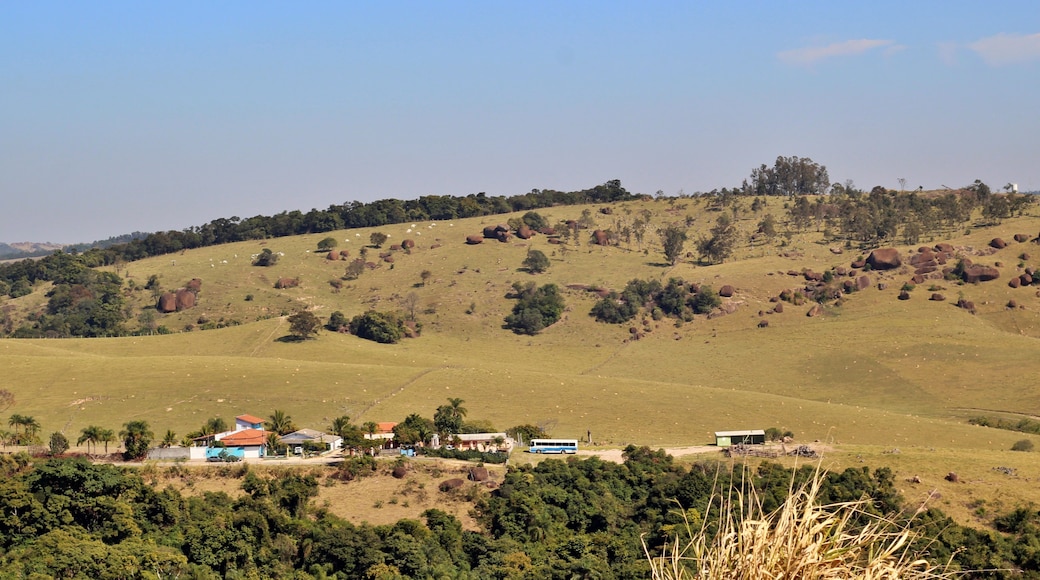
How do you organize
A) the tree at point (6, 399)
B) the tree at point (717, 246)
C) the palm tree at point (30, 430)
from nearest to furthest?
the palm tree at point (30, 430) → the tree at point (6, 399) → the tree at point (717, 246)

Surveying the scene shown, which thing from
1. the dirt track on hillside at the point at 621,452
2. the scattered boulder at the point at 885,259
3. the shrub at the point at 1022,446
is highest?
the scattered boulder at the point at 885,259

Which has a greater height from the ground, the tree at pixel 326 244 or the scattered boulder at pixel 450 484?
the tree at pixel 326 244

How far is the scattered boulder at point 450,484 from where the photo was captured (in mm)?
59719

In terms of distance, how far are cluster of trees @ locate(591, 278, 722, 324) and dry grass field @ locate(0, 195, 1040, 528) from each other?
218 cm

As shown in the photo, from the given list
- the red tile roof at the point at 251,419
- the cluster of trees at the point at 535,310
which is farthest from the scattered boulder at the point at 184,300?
the red tile roof at the point at 251,419

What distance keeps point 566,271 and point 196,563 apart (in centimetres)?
9207

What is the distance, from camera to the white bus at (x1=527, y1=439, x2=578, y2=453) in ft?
227

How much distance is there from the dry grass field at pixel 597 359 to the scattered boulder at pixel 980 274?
3.33 ft

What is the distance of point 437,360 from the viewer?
352ft

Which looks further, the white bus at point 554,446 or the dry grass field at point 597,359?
the dry grass field at point 597,359

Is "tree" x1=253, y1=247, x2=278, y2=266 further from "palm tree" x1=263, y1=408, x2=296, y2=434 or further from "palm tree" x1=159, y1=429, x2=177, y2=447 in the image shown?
"palm tree" x1=159, y1=429, x2=177, y2=447

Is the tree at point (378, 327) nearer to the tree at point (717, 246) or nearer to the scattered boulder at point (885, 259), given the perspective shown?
the tree at point (717, 246)

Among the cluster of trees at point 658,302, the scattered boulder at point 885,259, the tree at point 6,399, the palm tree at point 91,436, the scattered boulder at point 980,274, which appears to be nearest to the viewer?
the palm tree at point 91,436

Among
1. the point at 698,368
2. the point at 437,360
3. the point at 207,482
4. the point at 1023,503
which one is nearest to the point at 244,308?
the point at 437,360
